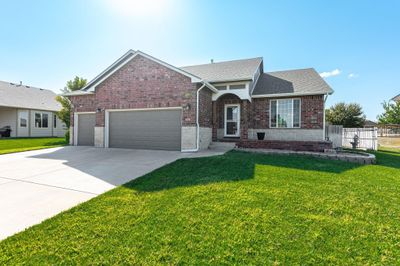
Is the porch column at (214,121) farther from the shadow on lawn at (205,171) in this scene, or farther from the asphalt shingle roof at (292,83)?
the shadow on lawn at (205,171)

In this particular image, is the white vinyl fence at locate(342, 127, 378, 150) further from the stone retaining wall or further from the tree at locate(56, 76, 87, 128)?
the tree at locate(56, 76, 87, 128)

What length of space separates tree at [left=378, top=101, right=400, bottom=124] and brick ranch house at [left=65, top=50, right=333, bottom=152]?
2603 cm

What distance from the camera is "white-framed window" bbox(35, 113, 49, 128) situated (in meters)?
24.1

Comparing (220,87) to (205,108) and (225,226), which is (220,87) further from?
(225,226)

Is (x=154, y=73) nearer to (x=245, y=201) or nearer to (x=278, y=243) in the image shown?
(x=245, y=201)

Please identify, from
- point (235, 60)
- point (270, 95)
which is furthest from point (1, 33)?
point (270, 95)

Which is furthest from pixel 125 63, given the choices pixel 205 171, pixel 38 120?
pixel 38 120

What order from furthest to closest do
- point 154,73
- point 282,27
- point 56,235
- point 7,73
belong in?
point 7,73, point 282,27, point 154,73, point 56,235

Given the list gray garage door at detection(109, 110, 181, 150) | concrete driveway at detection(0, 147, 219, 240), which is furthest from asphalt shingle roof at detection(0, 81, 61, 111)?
concrete driveway at detection(0, 147, 219, 240)

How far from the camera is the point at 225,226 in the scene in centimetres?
338

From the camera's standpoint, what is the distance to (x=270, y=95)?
41.7ft

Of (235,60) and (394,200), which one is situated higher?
(235,60)

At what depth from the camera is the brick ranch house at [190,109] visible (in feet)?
36.5

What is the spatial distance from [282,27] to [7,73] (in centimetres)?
3484
